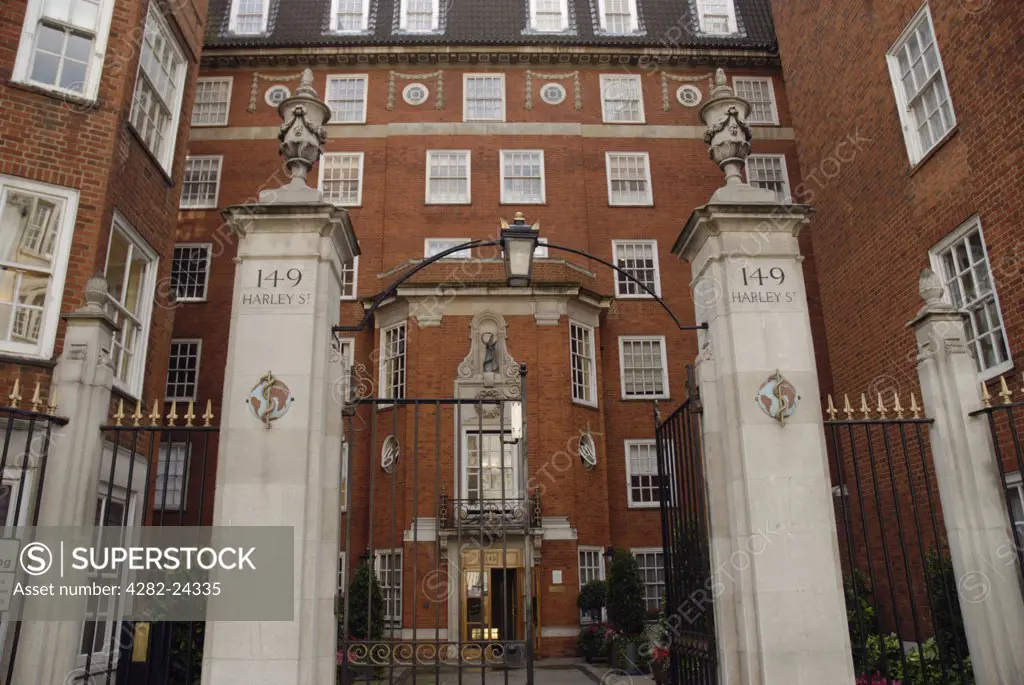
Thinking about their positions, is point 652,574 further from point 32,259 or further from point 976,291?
point 32,259

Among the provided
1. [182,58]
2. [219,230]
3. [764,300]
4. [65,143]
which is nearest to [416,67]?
[219,230]

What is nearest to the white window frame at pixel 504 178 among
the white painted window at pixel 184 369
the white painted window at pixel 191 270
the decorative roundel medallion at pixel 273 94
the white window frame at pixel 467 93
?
the white window frame at pixel 467 93

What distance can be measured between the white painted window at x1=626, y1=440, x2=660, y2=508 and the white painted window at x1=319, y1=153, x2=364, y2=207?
11724mm

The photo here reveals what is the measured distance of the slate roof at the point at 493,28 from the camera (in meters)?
24.9

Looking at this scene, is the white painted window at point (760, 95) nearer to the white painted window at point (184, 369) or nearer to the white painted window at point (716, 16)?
the white painted window at point (716, 16)

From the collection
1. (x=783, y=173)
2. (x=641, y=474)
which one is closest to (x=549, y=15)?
(x=783, y=173)

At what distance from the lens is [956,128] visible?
1253cm

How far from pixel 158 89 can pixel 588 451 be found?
542 inches

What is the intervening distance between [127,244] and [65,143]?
182 cm

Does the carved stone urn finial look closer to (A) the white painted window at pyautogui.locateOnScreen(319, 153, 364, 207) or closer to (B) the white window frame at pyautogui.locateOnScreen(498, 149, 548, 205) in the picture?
(B) the white window frame at pyautogui.locateOnScreen(498, 149, 548, 205)

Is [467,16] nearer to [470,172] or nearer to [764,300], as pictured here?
[470,172]

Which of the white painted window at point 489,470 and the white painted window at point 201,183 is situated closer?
the white painted window at point 489,470

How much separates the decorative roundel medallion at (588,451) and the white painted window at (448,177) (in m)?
8.41

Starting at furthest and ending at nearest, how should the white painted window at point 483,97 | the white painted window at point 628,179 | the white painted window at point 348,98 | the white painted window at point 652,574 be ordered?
the white painted window at point 483,97 < the white painted window at point 348,98 < the white painted window at point 628,179 < the white painted window at point 652,574
